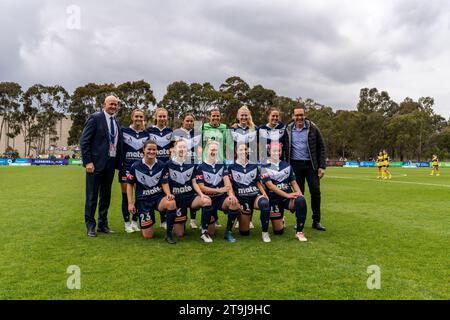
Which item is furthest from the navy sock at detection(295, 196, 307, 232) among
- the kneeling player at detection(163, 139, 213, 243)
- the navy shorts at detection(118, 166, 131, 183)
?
the navy shorts at detection(118, 166, 131, 183)

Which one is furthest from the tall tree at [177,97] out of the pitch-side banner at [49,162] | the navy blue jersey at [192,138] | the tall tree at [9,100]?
the navy blue jersey at [192,138]

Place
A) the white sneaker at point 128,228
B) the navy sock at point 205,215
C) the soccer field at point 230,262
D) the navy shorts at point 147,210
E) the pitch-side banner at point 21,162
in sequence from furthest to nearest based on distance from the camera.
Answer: the pitch-side banner at point 21,162, the white sneaker at point 128,228, the navy shorts at point 147,210, the navy sock at point 205,215, the soccer field at point 230,262

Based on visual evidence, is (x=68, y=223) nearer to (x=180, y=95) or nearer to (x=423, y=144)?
(x=180, y=95)

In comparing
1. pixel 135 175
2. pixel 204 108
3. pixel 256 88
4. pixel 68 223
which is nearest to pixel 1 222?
pixel 68 223

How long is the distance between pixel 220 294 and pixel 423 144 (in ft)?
261

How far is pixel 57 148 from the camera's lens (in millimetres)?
75312

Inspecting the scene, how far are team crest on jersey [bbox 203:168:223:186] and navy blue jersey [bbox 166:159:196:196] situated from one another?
0.22 metres

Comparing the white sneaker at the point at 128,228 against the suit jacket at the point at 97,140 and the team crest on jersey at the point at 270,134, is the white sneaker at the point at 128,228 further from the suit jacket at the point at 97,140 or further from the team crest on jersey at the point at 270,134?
the team crest on jersey at the point at 270,134

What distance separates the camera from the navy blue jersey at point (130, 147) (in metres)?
6.96

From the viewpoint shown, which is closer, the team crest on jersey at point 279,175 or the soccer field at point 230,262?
the soccer field at point 230,262

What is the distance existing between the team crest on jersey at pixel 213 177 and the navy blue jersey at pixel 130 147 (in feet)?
4.39

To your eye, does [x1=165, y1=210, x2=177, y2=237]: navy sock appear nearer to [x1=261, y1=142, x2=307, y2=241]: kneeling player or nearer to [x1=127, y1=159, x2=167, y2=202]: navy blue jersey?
[x1=127, y1=159, x2=167, y2=202]: navy blue jersey

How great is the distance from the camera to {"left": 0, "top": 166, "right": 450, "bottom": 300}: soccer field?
12.3ft

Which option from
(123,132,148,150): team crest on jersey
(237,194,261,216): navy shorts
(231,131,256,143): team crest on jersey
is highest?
(231,131,256,143): team crest on jersey
